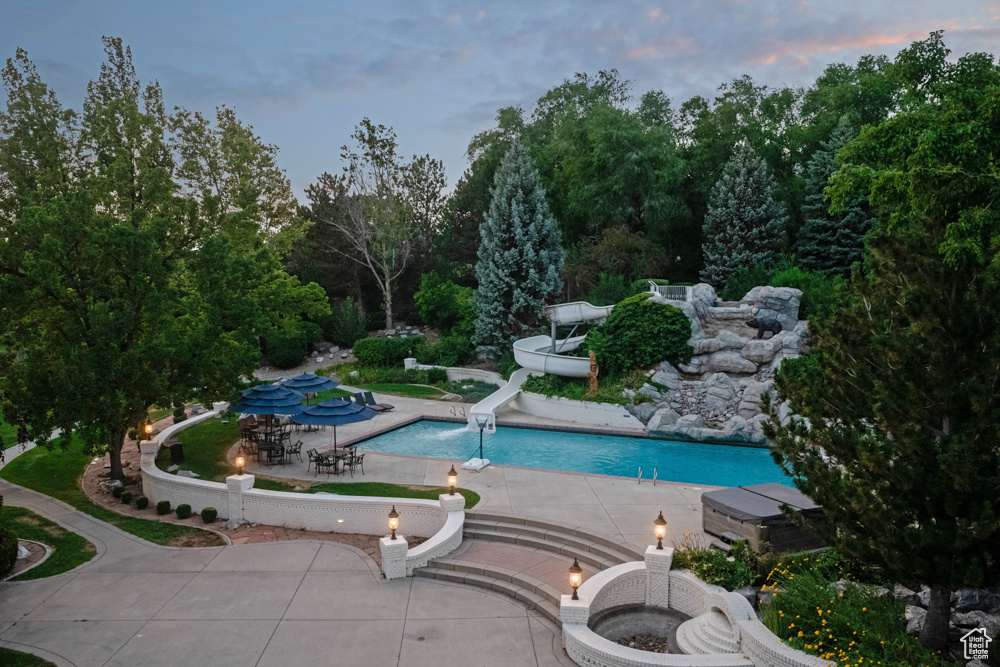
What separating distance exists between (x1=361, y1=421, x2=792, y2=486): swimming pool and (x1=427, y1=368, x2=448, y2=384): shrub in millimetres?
8051

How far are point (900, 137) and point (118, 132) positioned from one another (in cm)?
2154

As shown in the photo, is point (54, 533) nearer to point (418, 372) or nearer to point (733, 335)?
point (418, 372)

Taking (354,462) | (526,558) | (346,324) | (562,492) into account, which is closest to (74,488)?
(354,462)

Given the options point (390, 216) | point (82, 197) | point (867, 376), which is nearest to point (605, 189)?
point (390, 216)

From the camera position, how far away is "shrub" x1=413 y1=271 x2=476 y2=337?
127 feet

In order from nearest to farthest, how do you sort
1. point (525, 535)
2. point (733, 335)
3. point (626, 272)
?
point (525, 535) < point (733, 335) < point (626, 272)

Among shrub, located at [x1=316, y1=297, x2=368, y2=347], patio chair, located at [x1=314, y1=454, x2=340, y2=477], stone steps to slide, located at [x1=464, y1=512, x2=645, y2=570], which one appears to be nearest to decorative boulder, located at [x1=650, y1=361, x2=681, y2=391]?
stone steps to slide, located at [x1=464, y1=512, x2=645, y2=570]

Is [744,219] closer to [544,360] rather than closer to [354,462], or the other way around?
[544,360]

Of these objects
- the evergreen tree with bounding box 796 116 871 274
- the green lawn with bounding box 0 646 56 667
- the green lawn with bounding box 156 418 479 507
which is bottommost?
the green lawn with bounding box 0 646 56 667

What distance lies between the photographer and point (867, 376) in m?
8.27

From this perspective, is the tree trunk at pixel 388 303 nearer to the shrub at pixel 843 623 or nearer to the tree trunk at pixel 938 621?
the shrub at pixel 843 623

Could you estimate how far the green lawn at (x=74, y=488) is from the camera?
14.2 m

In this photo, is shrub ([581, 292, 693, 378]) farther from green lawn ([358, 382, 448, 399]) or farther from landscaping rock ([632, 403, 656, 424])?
green lawn ([358, 382, 448, 399])

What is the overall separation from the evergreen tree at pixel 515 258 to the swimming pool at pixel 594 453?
32.0 ft
